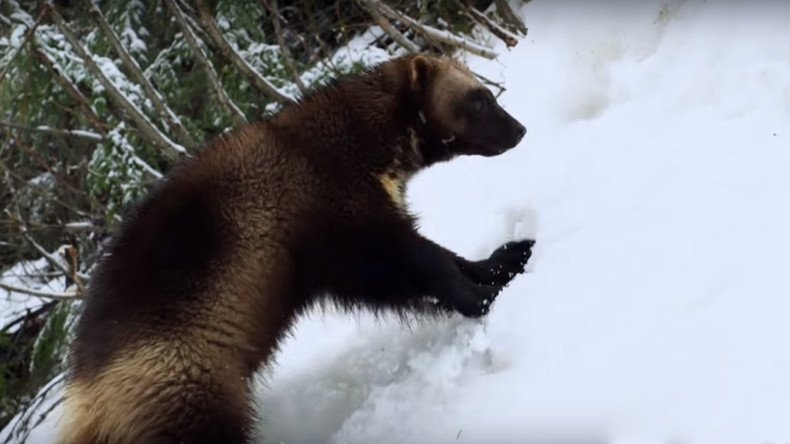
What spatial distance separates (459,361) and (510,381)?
279mm

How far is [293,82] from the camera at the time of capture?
222 inches

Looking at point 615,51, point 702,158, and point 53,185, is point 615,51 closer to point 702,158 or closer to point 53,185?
point 702,158

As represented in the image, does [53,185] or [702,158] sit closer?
[702,158]

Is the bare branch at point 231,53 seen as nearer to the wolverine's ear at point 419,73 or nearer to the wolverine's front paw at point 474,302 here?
the wolverine's ear at point 419,73

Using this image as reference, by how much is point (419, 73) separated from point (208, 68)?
210cm

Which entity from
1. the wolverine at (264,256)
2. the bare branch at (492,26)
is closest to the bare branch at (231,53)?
the bare branch at (492,26)

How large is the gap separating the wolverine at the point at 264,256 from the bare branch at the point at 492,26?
1.69 metres

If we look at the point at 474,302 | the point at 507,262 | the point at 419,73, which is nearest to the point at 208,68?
the point at 419,73

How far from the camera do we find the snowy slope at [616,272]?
257 cm

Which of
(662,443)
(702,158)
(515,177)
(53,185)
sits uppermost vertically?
(53,185)

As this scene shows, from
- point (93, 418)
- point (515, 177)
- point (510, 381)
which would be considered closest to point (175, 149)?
point (515, 177)

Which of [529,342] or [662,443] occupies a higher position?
[529,342]

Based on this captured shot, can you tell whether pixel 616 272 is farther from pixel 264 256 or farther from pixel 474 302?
pixel 264 256

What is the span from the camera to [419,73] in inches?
142
